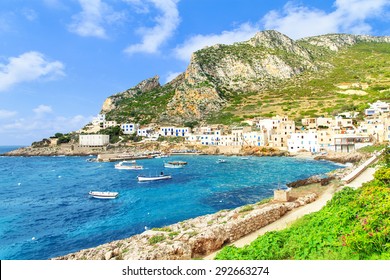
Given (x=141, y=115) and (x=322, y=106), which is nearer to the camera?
(x=322, y=106)

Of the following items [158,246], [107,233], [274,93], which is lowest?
[107,233]

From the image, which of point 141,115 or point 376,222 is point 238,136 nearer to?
point 141,115

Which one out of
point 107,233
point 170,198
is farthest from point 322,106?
point 107,233

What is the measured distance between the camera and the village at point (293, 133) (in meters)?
46.8

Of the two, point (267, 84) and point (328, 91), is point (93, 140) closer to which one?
point (267, 84)

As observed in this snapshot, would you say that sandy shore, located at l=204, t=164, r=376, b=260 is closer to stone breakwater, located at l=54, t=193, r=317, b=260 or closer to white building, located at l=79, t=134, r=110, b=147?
stone breakwater, located at l=54, t=193, r=317, b=260

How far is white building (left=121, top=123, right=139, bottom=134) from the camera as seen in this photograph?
8307 centimetres

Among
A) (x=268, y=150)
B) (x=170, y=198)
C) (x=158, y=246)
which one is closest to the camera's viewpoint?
(x=158, y=246)

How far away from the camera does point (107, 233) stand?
49.8ft

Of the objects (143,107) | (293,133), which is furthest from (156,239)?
(143,107)

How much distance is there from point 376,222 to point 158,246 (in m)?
6.14

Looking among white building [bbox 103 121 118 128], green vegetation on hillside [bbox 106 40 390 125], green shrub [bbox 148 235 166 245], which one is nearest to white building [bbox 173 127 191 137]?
green vegetation on hillside [bbox 106 40 390 125]

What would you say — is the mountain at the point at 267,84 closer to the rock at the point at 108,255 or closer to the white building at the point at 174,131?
the white building at the point at 174,131

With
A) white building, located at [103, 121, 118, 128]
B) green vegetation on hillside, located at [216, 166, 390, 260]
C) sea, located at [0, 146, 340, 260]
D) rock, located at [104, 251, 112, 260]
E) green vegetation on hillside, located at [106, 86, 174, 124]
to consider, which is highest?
green vegetation on hillside, located at [106, 86, 174, 124]
